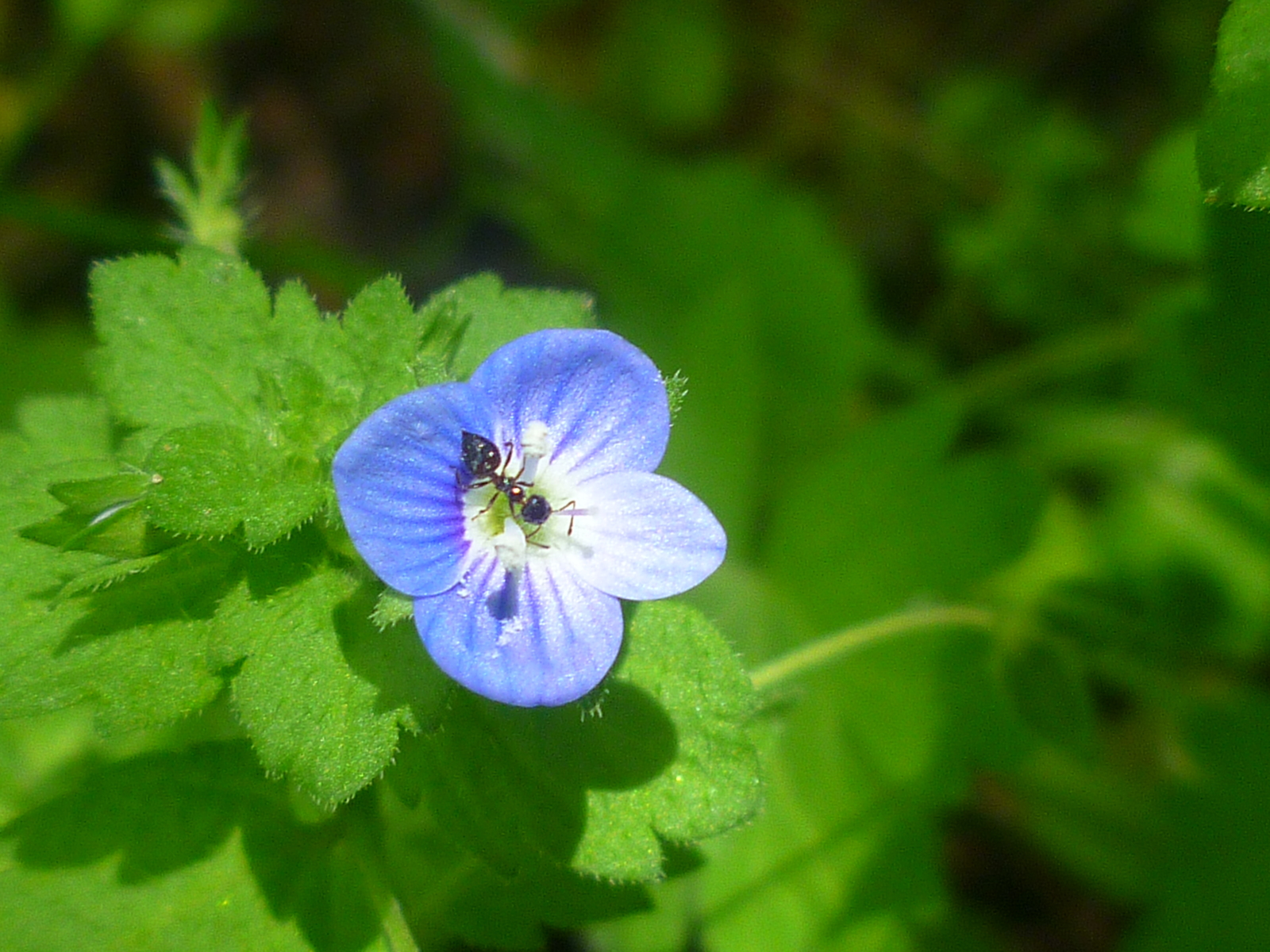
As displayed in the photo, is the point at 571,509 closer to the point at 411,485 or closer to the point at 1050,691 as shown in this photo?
the point at 411,485

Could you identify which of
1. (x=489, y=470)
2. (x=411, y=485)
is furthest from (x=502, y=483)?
(x=411, y=485)

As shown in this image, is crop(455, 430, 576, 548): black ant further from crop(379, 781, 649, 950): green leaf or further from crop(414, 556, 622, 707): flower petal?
crop(379, 781, 649, 950): green leaf

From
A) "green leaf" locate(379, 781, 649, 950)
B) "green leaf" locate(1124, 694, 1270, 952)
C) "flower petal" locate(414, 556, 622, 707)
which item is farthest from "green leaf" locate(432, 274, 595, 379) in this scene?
"green leaf" locate(1124, 694, 1270, 952)

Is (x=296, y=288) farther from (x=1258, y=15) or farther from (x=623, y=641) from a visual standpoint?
(x=1258, y=15)

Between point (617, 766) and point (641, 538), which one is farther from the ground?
point (641, 538)

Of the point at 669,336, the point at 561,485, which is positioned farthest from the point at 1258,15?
the point at 669,336
